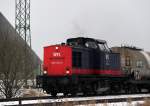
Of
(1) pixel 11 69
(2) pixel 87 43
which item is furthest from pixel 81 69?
(1) pixel 11 69

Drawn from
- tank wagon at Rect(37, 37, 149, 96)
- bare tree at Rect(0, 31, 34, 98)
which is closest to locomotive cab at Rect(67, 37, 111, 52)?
tank wagon at Rect(37, 37, 149, 96)

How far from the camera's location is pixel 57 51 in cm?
2031

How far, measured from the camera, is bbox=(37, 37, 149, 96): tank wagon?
19609 millimetres

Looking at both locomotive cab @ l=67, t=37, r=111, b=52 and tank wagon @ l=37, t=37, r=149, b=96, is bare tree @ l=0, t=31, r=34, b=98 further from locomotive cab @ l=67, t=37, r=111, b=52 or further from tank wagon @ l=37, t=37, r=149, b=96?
locomotive cab @ l=67, t=37, r=111, b=52

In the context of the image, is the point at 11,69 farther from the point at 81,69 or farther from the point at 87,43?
the point at 87,43

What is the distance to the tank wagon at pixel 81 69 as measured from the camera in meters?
19.6

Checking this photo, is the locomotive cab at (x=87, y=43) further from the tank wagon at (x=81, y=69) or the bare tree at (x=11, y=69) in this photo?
the bare tree at (x=11, y=69)

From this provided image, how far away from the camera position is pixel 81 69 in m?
20.3

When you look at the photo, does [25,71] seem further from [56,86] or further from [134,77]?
[134,77]

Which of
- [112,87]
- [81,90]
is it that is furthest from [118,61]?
[81,90]

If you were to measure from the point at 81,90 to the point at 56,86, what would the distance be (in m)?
1.34

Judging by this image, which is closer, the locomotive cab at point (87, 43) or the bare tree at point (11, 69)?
the bare tree at point (11, 69)

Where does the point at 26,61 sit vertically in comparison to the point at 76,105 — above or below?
above

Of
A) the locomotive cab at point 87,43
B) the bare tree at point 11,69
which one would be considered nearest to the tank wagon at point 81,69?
the locomotive cab at point 87,43
